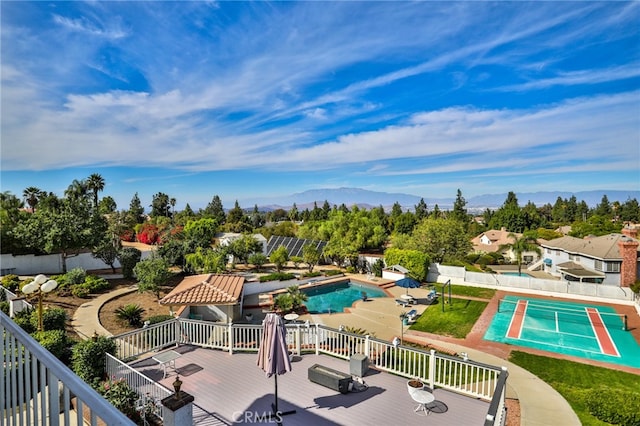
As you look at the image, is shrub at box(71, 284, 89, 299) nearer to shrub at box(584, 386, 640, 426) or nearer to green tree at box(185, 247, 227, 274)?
green tree at box(185, 247, 227, 274)

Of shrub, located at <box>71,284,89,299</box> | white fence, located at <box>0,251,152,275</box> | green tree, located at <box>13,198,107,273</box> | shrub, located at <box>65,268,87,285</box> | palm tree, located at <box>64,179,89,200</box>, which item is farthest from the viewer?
palm tree, located at <box>64,179,89,200</box>

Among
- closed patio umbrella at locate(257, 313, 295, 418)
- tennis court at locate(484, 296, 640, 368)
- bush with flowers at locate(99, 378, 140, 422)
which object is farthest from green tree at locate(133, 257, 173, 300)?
tennis court at locate(484, 296, 640, 368)

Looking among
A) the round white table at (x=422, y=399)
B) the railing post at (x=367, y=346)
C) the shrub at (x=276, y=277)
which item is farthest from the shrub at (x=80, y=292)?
the round white table at (x=422, y=399)

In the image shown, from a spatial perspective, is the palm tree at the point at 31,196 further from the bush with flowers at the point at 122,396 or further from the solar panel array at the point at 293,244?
the bush with flowers at the point at 122,396

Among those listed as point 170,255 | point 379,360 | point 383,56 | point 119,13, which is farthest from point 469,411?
point 170,255

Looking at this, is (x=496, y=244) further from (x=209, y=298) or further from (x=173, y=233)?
(x=209, y=298)

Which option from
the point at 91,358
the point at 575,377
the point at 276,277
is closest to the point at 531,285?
the point at 575,377

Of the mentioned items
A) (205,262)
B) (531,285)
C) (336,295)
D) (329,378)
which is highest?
(329,378)
